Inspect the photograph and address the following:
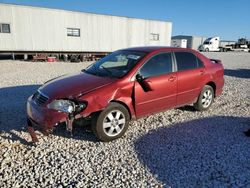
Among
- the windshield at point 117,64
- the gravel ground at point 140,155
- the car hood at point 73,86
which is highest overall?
the windshield at point 117,64

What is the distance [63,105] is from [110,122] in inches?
34.8

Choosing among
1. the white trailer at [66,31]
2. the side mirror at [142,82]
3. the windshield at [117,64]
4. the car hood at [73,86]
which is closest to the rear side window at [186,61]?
the windshield at [117,64]

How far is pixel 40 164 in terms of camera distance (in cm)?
342

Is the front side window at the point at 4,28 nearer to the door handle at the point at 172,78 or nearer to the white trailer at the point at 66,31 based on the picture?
the white trailer at the point at 66,31

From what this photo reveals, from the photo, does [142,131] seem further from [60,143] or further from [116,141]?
[60,143]

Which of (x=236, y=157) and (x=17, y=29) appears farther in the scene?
(x=17, y=29)

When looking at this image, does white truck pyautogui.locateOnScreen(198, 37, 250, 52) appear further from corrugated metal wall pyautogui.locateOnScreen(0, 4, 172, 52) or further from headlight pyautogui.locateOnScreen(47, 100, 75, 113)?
headlight pyautogui.locateOnScreen(47, 100, 75, 113)

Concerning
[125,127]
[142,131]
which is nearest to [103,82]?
[125,127]

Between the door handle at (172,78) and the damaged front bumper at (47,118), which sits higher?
the door handle at (172,78)

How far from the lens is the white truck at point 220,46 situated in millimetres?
45812

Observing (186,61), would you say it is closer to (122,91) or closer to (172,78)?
(172,78)

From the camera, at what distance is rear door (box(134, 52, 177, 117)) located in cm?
440

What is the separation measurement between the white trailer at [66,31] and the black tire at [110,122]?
51.0 ft

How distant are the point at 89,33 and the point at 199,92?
15.6 meters
